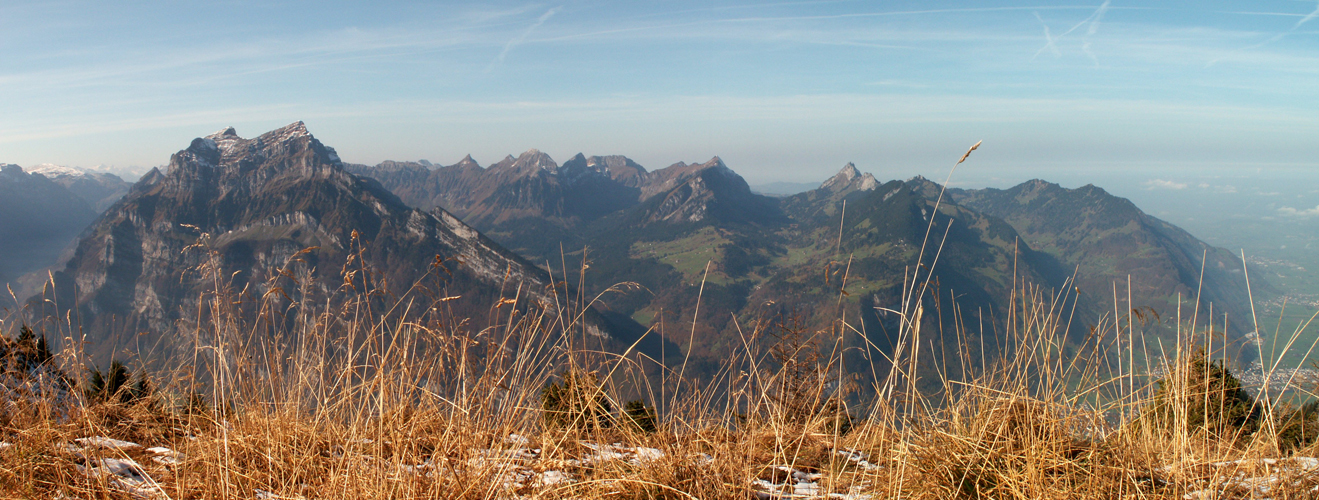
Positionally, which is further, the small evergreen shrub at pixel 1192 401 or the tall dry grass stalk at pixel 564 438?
the small evergreen shrub at pixel 1192 401

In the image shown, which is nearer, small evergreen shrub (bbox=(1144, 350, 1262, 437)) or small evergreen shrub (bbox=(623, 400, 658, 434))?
small evergreen shrub (bbox=(1144, 350, 1262, 437))

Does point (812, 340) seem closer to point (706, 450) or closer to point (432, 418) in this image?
point (706, 450)

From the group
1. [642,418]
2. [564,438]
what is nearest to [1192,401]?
[642,418]

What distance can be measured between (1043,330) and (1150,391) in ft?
3.95

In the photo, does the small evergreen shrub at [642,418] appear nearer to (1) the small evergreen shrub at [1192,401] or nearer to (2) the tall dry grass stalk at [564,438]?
(2) the tall dry grass stalk at [564,438]

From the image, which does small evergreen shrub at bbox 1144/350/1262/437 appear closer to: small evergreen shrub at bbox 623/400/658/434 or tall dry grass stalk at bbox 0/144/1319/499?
tall dry grass stalk at bbox 0/144/1319/499

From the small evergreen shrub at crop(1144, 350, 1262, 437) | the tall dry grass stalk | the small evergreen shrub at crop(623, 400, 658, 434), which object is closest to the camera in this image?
the tall dry grass stalk

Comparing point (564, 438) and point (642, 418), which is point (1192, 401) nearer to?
point (642, 418)

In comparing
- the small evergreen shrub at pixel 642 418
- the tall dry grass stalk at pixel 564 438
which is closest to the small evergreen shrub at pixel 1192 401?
the tall dry grass stalk at pixel 564 438

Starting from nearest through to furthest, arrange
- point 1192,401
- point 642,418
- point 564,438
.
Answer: point 564,438, point 642,418, point 1192,401

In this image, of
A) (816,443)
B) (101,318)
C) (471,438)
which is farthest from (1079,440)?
(101,318)

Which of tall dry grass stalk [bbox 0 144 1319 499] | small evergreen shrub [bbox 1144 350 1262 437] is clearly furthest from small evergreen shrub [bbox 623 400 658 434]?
small evergreen shrub [bbox 1144 350 1262 437]

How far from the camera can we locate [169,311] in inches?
7352

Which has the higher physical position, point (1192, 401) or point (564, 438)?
point (564, 438)
